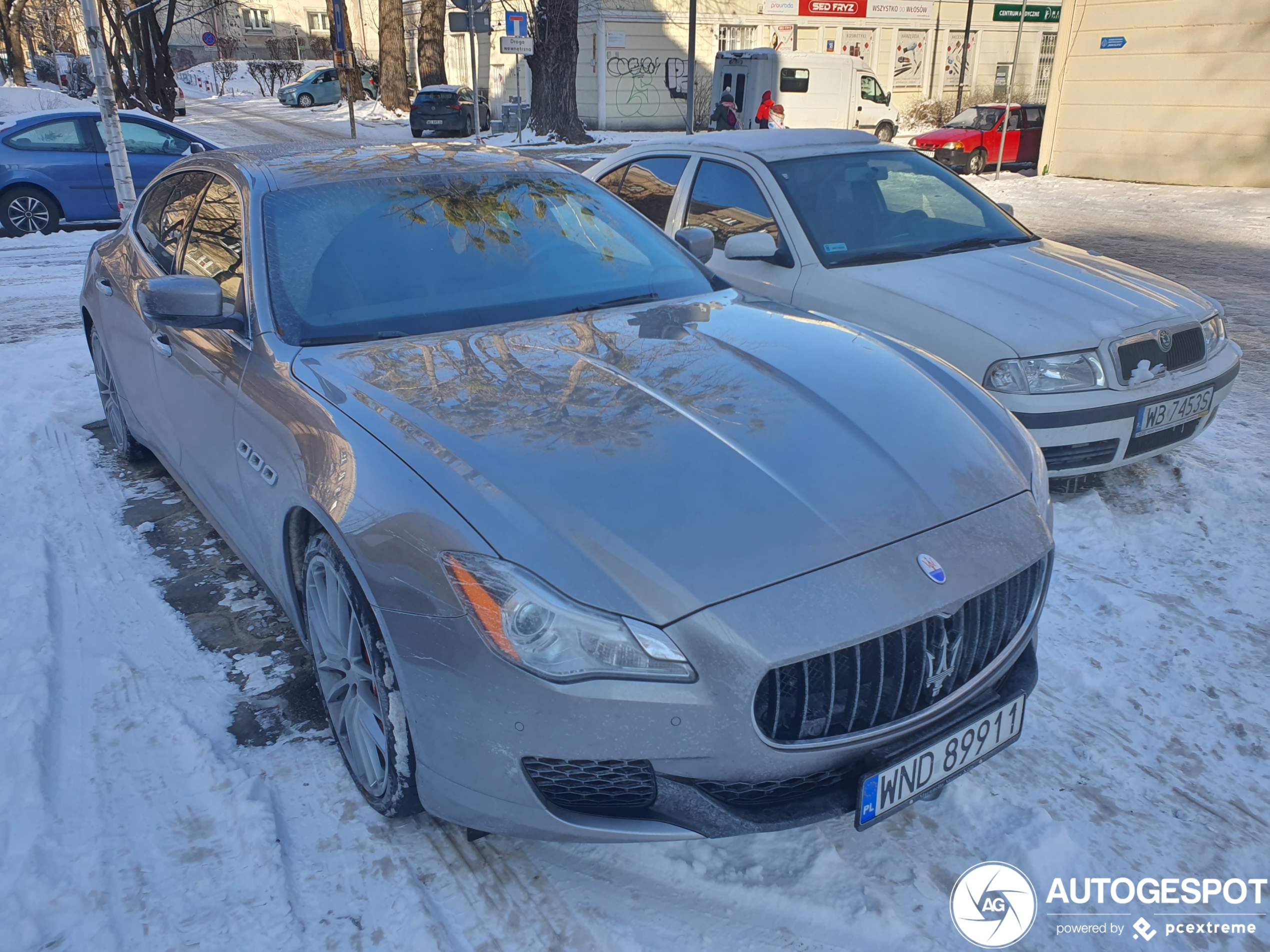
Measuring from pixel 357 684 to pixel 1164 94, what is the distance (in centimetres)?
1804

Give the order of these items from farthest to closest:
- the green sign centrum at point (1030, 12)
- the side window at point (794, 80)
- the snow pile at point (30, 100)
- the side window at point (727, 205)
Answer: the green sign centrum at point (1030, 12)
the side window at point (794, 80)
the snow pile at point (30, 100)
the side window at point (727, 205)

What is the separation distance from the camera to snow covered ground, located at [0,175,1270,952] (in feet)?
7.07

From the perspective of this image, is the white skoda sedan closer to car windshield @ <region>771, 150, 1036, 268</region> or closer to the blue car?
car windshield @ <region>771, 150, 1036, 268</region>

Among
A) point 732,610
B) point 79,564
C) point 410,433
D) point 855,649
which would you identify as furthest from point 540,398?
point 79,564

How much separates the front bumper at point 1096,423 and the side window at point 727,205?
5.54 feet

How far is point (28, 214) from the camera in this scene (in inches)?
452

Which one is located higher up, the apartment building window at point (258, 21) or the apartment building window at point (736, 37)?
the apartment building window at point (258, 21)

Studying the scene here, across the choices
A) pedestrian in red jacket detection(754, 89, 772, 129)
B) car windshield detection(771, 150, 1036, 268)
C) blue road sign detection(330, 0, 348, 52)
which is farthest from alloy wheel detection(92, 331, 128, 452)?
blue road sign detection(330, 0, 348, 52)

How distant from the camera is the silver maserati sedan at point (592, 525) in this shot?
75.4 inches

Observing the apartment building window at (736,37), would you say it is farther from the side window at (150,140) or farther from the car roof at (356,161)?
the car roof at (356,161)

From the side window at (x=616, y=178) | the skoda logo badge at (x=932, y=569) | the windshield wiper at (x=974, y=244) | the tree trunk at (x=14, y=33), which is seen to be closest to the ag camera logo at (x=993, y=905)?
the skoda logo badge at (x=932, y=569)

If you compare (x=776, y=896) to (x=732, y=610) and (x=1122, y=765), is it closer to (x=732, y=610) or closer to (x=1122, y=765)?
(x=732, y=610)

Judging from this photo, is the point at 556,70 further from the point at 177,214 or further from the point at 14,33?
the point at 177,214

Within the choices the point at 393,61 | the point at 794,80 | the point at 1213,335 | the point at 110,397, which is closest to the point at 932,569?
the point at 1213,335
